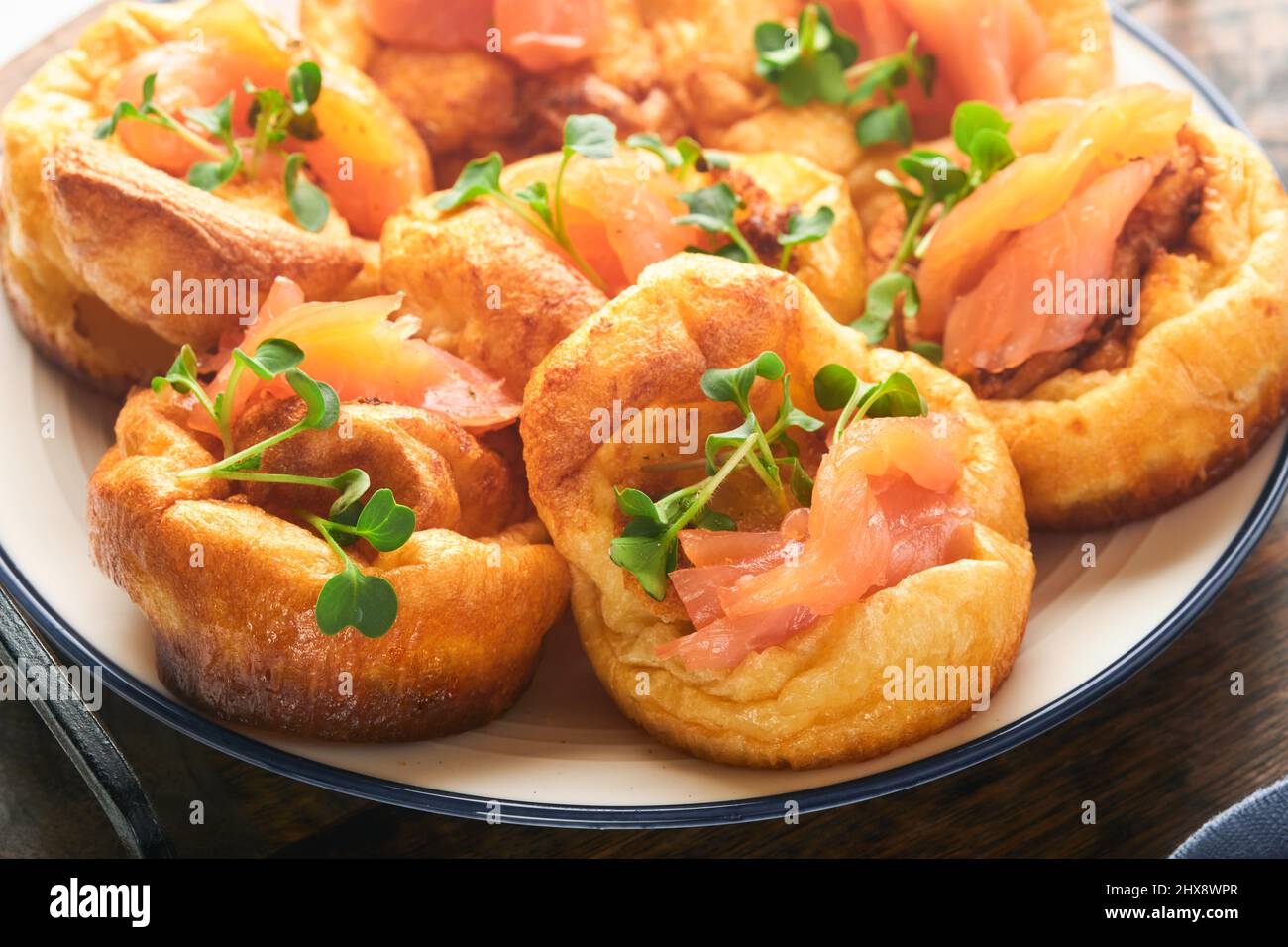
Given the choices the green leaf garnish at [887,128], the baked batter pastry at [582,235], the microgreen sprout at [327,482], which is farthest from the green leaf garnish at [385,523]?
the green leaf garnish at [887,128]

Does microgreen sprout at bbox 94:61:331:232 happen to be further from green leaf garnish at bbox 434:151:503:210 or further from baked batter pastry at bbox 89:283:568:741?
baked batter pastry at bbox 89:283:568:741

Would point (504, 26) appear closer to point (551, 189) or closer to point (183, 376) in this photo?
point (551, 189)

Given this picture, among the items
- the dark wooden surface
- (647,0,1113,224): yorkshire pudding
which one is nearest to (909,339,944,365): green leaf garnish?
(647,0,1113,224): yorkshire pudding

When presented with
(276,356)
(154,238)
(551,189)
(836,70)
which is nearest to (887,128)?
(836,70)

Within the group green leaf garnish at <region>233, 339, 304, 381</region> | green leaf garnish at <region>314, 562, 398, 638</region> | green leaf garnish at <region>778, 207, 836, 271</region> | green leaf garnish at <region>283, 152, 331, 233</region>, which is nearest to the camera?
green leaf garnish at <region>314, 562, 398, 638</region>

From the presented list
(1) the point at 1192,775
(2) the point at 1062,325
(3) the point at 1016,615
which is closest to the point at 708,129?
(2) the point at 1062,325

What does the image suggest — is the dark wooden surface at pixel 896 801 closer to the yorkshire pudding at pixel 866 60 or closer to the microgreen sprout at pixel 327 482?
the microgreen sprout at pixel 327 482
